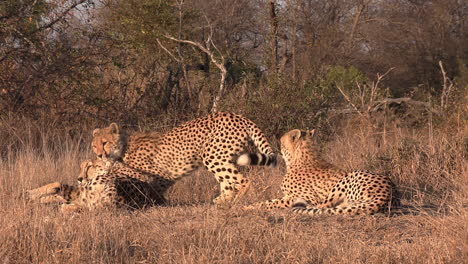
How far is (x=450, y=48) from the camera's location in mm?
16641

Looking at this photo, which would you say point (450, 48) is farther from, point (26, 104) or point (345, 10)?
point (26, 104)

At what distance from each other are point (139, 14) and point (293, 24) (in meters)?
3.45

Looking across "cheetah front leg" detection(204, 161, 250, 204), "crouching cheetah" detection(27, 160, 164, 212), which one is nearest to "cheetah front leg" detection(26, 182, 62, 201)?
"crouching cheetah" detection(27, 160, 164, 212)

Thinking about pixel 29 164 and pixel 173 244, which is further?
pixel 29 164

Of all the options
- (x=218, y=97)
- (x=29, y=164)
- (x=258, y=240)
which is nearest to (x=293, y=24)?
(x=218, y=97)

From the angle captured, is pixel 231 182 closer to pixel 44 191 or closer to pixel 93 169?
pixel 93 169

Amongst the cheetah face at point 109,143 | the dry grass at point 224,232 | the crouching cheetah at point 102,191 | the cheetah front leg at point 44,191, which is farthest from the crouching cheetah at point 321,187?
the cheetah front leg at point 44,191

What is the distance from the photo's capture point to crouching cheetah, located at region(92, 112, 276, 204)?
5.37 metres

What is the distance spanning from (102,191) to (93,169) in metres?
0.57

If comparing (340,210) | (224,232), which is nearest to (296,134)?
(340,210)

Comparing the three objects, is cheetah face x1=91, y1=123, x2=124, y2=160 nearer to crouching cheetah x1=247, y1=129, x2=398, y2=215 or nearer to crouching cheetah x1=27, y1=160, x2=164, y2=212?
crouching cheetah x1=27, y1=160, x2=164, y2=212

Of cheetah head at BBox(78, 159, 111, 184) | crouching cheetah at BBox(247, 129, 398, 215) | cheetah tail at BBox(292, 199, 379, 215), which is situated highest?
cheetah head at BBox(78, 159, 111, 184)

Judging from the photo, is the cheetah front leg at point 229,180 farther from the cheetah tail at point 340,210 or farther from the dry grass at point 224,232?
the cheetah tail at point 340,210

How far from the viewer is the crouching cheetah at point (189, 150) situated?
5.37 m
